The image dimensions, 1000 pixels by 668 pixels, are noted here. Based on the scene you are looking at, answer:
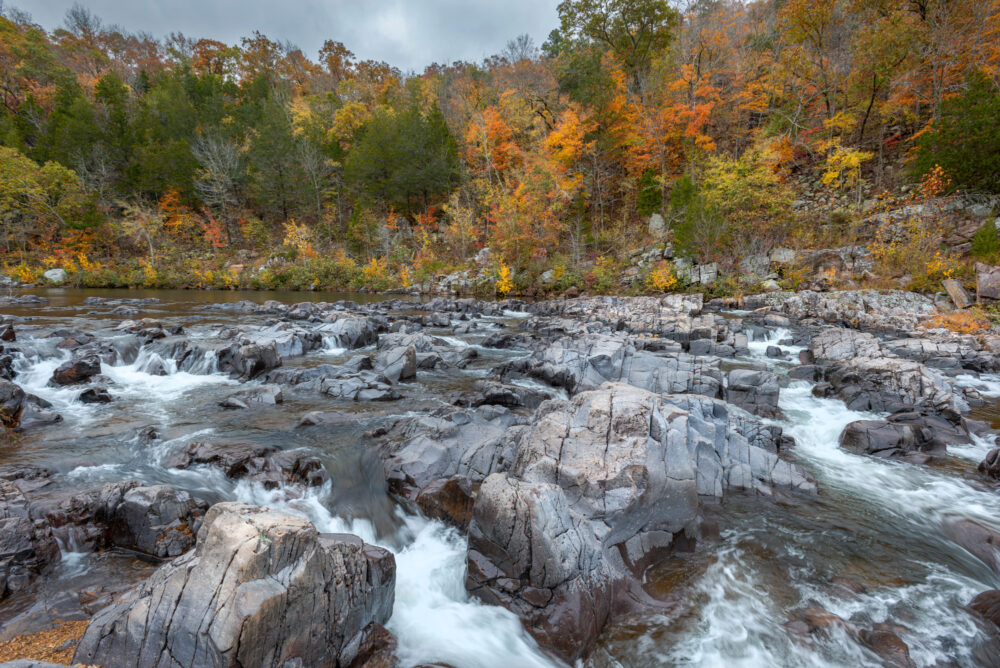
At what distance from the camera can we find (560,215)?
31609 millimetres

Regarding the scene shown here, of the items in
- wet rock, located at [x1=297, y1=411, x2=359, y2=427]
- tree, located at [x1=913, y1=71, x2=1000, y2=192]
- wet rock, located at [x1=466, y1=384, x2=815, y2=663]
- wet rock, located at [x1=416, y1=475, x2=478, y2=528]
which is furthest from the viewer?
tree, located at [x1=913, y1=71, x2=1000, y2=192]

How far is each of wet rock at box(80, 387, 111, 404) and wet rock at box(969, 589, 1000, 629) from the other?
568 inches

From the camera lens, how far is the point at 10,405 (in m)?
7.53

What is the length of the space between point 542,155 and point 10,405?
3031 centimetres

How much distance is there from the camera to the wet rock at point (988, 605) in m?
4.07

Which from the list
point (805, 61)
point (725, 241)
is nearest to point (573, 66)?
point (805, 61)

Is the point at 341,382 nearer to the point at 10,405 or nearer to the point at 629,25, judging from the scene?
the point at 10,405

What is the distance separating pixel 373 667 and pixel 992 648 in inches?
226

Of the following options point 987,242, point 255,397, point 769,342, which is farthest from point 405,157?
point 987,242

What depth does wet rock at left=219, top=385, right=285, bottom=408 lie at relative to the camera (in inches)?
346

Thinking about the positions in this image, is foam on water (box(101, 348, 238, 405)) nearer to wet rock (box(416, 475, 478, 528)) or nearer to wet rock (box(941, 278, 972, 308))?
wet rock (box(416, 475, 478, 528))

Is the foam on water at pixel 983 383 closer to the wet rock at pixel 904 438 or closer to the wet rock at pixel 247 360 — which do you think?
the wet rock at pixel 904 438

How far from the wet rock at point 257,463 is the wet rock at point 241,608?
253 centimetres

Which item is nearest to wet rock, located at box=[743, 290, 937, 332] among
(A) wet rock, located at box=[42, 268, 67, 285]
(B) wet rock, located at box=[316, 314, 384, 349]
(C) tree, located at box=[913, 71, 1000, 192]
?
(C) tree, located at box=[913, 71, 1000, 192]
